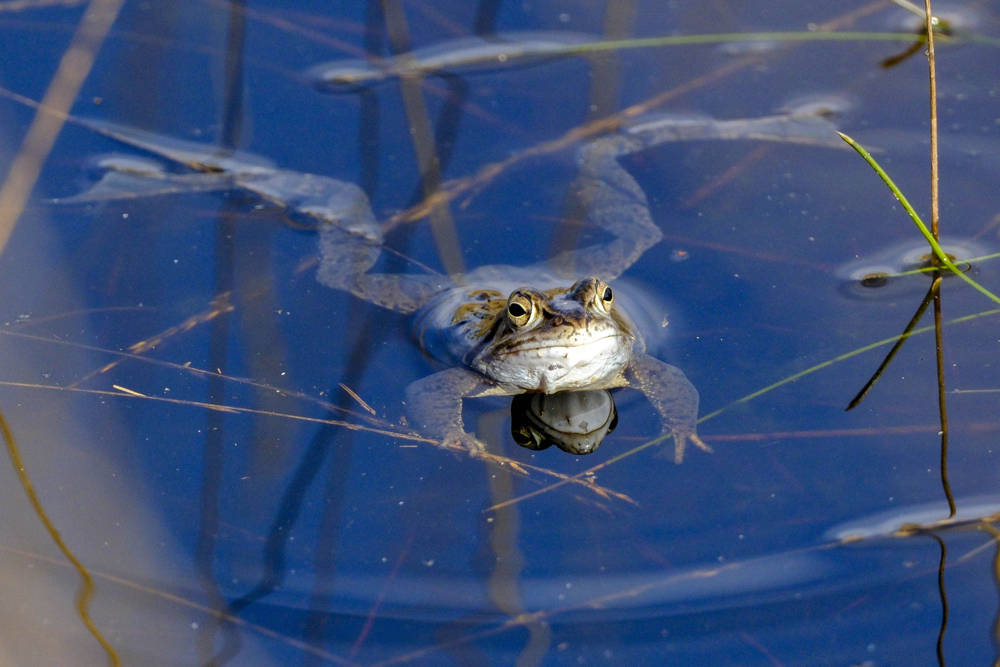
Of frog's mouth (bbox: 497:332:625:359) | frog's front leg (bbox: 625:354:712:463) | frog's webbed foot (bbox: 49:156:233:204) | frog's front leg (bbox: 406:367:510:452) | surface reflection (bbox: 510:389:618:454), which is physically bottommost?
surface reflection (bbox: 510:389:618:454)

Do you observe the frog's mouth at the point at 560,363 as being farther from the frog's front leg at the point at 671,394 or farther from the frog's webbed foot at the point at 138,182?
the frog's webbed foot at the point at 138,182

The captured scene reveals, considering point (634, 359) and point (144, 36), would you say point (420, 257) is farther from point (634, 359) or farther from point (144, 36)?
point (144, 36)

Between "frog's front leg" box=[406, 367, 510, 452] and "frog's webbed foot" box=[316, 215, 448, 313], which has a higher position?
"frog's webbed foot" box=[316, 215, 448, 313]

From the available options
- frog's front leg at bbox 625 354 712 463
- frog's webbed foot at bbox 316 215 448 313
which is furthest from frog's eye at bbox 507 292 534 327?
frog's webbed foot at bbox 316 215 448 313

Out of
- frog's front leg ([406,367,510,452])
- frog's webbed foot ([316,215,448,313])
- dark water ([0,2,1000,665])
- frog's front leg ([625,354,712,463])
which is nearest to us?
dark water ([0,2,1000,665])

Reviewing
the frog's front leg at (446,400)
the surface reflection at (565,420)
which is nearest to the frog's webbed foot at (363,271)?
the frog's front leg at (446,400)

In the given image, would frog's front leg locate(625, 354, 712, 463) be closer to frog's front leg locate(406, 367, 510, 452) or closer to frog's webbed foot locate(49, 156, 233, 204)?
frog's front leg locate(406, 367, 510, 452)
